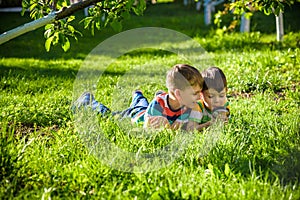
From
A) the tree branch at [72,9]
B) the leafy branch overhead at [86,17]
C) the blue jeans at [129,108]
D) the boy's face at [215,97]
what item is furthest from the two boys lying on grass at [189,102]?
the tree branch at [72,9]

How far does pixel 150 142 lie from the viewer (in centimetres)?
291

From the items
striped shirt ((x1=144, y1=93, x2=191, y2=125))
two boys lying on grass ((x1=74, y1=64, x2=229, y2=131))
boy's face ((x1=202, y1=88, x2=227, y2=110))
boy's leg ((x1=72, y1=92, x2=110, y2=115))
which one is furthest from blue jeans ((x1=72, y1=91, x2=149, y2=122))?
boy's face ((x1=202, y1=88, x2=227, y2=110))

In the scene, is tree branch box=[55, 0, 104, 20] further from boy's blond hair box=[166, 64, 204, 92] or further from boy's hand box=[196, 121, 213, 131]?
boy's hand box=[196, 121, 213, 131]

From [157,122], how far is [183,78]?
0.34m

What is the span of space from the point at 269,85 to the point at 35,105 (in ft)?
7.37

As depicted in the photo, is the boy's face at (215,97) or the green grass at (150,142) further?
the boy's face at (215,97)

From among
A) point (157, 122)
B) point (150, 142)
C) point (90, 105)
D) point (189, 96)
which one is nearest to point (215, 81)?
point (189, 96)

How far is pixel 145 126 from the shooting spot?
10.7ft

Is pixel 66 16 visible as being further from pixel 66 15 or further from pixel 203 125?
pixel 203 125

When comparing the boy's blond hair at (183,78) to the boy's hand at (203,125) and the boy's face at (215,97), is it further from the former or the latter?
the boy's hand at (203,125)

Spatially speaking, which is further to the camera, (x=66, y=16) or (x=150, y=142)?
(x=66, y=16)

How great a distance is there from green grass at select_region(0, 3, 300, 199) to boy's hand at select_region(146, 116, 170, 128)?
0.48ft

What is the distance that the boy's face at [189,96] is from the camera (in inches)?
129

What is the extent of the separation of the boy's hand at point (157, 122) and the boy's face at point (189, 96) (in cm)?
17
